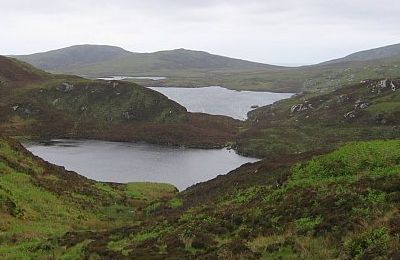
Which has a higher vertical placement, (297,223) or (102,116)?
(102,116)

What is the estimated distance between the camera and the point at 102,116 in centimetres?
12212

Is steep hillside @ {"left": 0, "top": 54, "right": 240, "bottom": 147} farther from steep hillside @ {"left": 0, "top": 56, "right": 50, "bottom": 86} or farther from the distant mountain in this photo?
the distant mountain

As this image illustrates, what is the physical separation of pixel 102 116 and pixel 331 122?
60.4 m

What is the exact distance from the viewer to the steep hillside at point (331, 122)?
9338 cm

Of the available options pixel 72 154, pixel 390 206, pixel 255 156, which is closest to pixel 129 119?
pixel 72 154

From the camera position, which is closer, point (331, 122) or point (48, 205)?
point (48, 205)

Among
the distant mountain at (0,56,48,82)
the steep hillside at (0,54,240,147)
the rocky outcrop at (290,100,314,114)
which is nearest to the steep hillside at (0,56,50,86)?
the distant mountain at (0,56,48,82)

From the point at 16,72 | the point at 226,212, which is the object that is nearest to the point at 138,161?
the point at 226,212

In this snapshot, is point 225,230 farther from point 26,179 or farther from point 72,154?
point 72,154

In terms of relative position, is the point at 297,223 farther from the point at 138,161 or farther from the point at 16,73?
the point at 16,73

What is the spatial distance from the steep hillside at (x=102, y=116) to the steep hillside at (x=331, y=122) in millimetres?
11245

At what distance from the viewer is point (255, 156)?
301 feet

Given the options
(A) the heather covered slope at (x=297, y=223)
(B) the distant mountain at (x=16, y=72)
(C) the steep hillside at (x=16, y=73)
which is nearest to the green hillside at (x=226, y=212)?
(A) the heather covered slope at (x=297, y=223)

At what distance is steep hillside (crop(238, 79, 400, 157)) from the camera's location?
3676 inches
